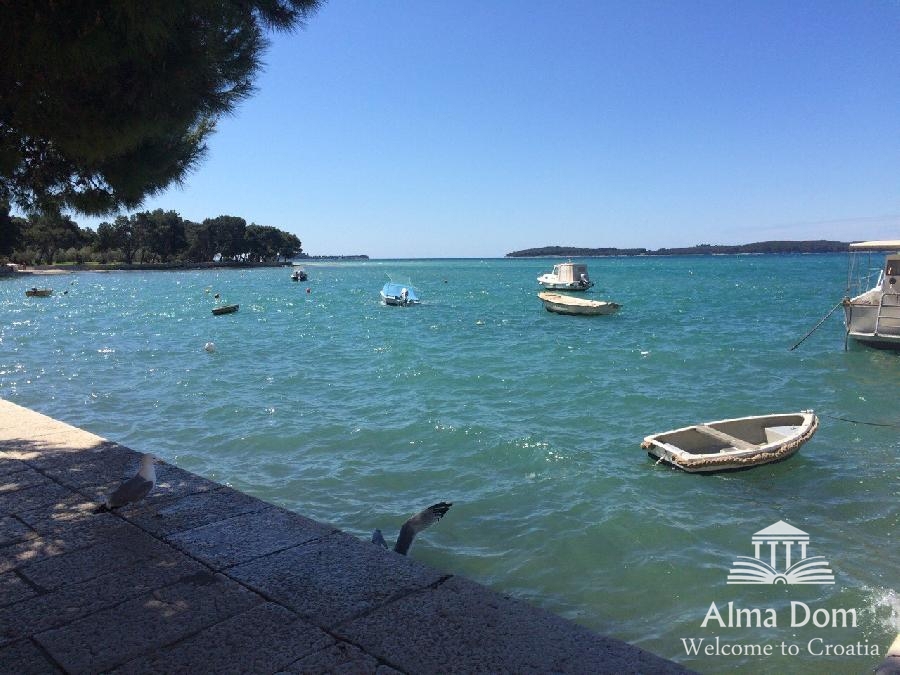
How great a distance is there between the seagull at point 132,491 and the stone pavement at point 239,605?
9cm

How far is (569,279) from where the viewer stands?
52188 millimetres

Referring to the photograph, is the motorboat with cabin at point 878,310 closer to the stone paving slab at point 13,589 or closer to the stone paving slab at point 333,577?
the stone paving slab at point 333,577

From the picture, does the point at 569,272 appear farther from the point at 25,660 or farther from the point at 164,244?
the point at 164,244

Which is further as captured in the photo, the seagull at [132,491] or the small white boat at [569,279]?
the small white boat at [569,279]

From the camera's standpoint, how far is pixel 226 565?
12.1ft

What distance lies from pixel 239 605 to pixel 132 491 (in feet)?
5.70

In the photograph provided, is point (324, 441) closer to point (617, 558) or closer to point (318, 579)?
point (617, 558)

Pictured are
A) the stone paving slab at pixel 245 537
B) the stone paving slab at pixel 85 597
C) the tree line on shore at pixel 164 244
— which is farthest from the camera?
the tree line on shore at pixel 164 244

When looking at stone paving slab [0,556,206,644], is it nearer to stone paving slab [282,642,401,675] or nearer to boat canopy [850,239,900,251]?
stone paving slab [282,642,401,675]

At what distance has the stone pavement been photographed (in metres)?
→ 2.79

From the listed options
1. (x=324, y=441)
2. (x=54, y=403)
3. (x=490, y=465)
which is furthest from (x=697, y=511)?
(x=54, y=403)

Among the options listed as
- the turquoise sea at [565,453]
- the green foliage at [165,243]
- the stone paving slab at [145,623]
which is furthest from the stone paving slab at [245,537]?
the green foliage at [165,243]

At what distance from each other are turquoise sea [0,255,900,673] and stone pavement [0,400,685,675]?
2664 mm

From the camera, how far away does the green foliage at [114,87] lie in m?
3.31
